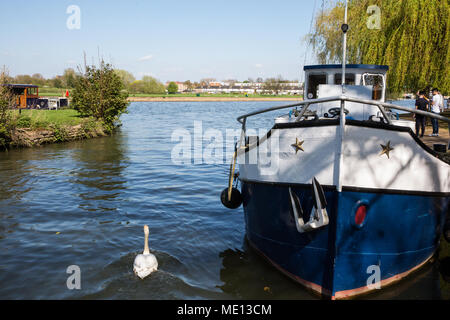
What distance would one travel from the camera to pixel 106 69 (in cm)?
2673

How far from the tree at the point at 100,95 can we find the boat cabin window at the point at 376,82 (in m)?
19.7

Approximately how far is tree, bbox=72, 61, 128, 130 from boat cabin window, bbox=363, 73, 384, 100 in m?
19.7

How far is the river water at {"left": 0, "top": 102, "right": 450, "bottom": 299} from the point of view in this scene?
6.02 m

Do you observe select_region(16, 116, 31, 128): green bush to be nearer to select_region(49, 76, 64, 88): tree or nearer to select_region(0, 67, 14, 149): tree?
select_region(0, 67, 14, 149): tree

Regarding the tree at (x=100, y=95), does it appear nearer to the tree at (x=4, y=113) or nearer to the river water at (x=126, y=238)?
the tree at (x=4, y=113)

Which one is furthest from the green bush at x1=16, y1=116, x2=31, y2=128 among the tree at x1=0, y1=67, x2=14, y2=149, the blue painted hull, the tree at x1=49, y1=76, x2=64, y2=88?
the tree at x1=49, y1=76, x2=64, y2=88

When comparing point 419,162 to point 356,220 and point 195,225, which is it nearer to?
point 356,220

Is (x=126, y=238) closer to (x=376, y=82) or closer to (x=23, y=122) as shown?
(x=376, y=82)

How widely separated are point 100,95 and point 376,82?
20.2 m

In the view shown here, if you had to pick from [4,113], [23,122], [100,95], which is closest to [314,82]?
[4,113]

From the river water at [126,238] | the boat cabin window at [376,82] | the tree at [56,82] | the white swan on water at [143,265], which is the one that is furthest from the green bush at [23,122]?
the tree at [56,82]

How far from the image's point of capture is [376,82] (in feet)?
31.4
